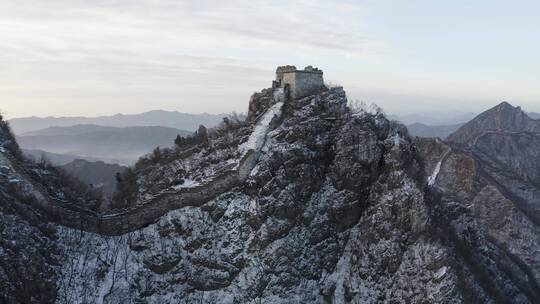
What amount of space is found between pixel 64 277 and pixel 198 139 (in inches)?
763

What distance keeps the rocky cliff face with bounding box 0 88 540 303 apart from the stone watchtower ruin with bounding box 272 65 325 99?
146 cm

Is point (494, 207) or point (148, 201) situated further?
point (494, 207)

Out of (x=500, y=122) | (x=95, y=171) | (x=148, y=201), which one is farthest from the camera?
(x=500, y=122)

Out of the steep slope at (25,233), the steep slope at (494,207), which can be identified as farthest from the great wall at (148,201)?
the steep slope at (494,207)

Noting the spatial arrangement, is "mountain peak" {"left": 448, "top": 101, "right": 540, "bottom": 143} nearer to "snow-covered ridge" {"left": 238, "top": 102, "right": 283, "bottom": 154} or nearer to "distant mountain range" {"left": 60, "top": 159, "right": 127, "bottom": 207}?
"distant mountain range" {"left": 60, "top": 159, "right": 127, "bottom": 207}

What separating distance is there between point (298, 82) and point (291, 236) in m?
15.7

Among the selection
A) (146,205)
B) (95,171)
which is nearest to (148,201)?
(146,205)

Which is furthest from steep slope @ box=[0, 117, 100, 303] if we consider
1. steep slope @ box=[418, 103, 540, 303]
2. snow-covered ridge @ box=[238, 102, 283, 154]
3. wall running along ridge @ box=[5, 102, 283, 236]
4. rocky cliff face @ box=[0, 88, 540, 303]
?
steep slope @ box=[418, 103, 540, 303]

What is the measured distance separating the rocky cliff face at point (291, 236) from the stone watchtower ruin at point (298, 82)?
4.79 feet

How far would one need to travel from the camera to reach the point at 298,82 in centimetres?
4578

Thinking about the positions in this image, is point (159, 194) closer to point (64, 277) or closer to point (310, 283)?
point (64, 277)

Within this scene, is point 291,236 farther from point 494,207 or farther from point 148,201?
point 494,207

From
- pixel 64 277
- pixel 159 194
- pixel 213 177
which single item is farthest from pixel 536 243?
pixel 64 277

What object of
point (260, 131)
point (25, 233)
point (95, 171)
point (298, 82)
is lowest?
point (95, 171)
